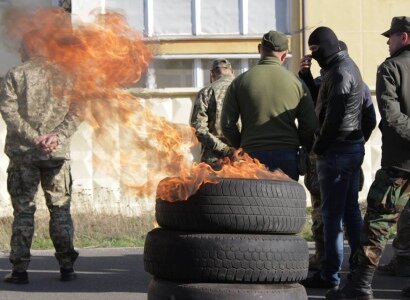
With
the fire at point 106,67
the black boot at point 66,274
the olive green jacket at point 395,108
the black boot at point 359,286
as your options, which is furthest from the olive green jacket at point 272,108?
the black boot at point 66,274

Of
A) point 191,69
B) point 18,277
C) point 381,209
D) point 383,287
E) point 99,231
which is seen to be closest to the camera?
point 381,209

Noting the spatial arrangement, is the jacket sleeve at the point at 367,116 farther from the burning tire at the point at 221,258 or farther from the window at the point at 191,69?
the window at the point at 191,69

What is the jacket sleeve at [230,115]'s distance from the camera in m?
8.23

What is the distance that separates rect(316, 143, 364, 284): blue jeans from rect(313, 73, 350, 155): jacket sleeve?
5.7 inches

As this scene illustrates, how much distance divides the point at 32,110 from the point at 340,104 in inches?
103

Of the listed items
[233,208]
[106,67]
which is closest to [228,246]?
[233,208]

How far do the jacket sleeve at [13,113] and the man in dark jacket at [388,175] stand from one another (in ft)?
9.50

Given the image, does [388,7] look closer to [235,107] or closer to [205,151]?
[205,151]

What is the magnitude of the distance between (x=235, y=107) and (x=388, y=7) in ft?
28.4

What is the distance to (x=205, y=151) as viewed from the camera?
9719 millimetres

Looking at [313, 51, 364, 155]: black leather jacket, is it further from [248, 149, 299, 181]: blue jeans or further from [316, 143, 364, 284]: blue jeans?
[248, 149, 299, 181]: blue jeans

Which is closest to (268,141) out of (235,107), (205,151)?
(235,107)

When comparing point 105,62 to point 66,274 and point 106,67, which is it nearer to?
point 106,67

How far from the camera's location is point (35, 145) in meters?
8.76
